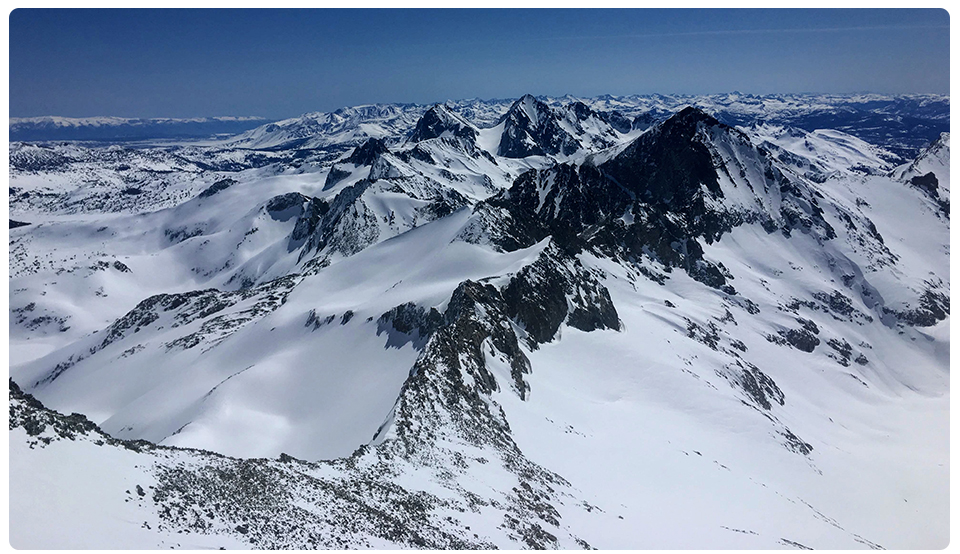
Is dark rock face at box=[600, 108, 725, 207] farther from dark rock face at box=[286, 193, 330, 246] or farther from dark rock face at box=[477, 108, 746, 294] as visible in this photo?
dark rock face at box=[286, 193, 330, 246]

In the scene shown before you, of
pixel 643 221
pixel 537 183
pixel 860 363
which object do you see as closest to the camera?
pixel 860 363

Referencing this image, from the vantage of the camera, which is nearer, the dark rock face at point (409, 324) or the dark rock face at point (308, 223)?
the dark rock face at point (409, 324)

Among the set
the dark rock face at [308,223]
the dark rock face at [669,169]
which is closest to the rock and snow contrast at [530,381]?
the dark rock face at [669,169]

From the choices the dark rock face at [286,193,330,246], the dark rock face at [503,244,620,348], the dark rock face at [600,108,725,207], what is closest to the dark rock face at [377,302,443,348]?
the dark rock face at [503,244,620,348]

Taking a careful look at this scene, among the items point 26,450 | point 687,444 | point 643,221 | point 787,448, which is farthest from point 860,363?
point 26,450

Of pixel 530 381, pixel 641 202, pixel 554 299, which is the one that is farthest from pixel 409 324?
pixel 641 202

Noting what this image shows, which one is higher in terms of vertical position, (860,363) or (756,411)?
(756,411)

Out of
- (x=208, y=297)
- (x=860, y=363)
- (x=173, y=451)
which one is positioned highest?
(x=173, y=451)

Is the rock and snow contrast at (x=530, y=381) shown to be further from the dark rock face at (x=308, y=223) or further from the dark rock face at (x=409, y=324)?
the dark rock face at (x=308, y=223)

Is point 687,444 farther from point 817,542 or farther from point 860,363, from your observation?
point 860,363
